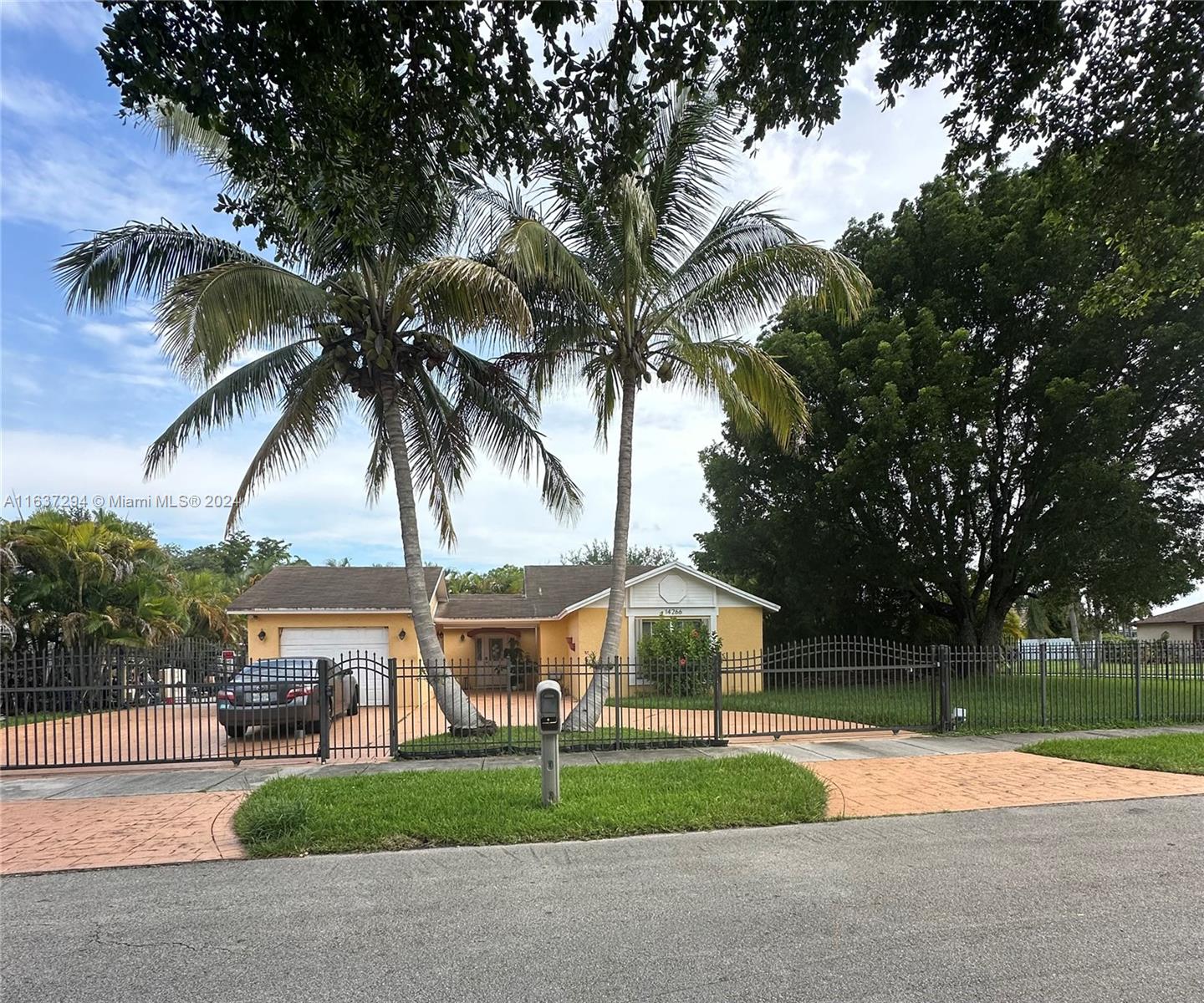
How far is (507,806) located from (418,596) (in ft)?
16.6

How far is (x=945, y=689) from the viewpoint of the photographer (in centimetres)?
1182

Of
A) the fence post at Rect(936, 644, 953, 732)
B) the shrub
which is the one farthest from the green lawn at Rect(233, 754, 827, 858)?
the fence post at Rect(936, 644, 953, 732)

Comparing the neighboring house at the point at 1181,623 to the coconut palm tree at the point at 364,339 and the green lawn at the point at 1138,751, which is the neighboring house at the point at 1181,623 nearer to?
the green lawn at the point at 1138,751

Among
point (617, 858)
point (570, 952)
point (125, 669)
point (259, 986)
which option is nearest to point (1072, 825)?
point (617, 858)

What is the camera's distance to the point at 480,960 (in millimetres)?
4129

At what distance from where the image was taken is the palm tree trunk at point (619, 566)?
1175 centimetres

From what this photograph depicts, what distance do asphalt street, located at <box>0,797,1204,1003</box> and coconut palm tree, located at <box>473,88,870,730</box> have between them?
6.14 m

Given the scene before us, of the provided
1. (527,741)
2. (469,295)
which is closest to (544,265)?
(469,295)

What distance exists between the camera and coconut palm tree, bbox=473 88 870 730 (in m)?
11.5

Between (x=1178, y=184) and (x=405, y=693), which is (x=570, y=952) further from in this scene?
(x=405, y=693)

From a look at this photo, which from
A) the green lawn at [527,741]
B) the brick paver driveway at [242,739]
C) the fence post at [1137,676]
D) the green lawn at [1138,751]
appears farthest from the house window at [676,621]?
the green lawn at [1138,751]

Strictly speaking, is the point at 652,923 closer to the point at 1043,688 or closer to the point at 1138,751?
the point at 1138,751

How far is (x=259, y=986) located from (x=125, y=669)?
7.65 metres

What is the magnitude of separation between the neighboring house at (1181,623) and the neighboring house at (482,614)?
31645 mm
